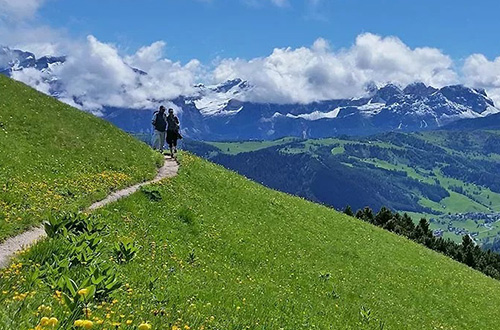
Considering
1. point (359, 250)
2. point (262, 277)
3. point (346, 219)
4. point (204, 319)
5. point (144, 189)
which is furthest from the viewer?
point (346, 219)

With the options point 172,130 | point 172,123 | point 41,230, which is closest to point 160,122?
point 172,123

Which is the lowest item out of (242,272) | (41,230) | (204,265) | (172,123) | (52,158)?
(242,272)

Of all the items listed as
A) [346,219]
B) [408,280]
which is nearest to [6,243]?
[408,280]

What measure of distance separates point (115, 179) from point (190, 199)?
4569mm

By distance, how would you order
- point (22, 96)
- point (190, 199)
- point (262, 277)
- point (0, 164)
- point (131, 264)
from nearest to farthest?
point (131, 264) → point (262, 277) → point (0, 164) → point (190, 199) → point (22, 96)

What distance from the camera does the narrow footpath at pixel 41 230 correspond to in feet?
48.7

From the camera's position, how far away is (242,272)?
70.9 ft

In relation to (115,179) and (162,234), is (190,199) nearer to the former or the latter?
(115,179)

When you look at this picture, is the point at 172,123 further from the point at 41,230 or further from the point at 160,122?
the point at 41,230

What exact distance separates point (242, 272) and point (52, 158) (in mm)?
14951

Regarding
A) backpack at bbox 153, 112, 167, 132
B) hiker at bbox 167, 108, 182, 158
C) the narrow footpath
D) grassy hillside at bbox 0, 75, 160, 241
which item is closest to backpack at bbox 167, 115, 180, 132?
hiker at bbox 167, 108, 182, 158

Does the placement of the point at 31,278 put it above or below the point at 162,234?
above

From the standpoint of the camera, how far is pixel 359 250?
3528cm

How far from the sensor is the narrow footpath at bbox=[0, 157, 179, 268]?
48.7ft
